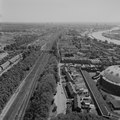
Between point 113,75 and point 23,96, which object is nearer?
point 23,96

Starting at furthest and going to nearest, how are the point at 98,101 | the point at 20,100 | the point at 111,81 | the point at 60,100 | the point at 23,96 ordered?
1. the point at 111,81
2. the point at 23,96
3. the point at 60,100
4. the point at 20,100
5. the point at 98,101

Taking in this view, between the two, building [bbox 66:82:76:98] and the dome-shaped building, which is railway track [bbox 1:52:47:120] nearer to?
building [bbox 66:82:76:98]

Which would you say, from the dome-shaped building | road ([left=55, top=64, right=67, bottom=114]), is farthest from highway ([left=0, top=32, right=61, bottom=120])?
the dome-shaped building

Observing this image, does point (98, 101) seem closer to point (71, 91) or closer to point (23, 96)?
point (71, 91)

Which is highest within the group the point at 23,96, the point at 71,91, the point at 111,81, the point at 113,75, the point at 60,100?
the point at 113,75

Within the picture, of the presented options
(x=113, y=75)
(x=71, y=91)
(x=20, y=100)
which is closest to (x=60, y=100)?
(x=71, y=91)

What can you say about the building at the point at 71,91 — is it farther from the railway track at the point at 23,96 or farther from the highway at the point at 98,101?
the railway track at the point at 23,96

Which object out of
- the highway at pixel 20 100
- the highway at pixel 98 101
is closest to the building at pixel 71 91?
the highway at pixel 98 101

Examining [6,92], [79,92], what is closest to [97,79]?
[79,92]

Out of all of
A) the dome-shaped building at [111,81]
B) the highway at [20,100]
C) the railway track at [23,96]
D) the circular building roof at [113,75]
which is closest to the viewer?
the highway at [20,100]
